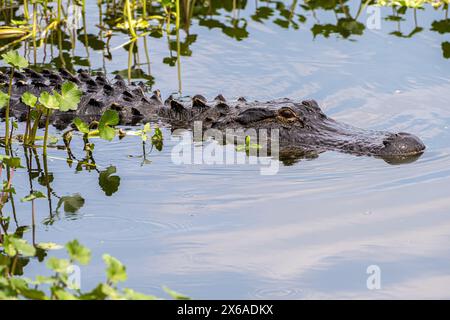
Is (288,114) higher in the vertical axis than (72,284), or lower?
lower

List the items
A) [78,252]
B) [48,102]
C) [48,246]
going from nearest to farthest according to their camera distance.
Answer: [78,252] → [48,246] → [48,102]

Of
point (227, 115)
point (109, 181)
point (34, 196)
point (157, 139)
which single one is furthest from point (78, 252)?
point (227, 115)

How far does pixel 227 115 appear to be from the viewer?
395 inches

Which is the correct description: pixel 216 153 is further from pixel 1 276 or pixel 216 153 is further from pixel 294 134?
pixel 1 276

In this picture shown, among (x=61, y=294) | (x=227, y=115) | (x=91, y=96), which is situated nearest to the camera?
(x=61, y=294)

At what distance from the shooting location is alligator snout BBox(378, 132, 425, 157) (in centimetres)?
896

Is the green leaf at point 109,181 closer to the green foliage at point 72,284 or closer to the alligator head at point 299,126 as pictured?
the alligator head at point 299,126

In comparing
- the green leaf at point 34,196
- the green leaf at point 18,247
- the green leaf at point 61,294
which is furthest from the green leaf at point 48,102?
the green leaf at point 61,294

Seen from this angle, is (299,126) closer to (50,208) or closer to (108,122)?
(108,122)

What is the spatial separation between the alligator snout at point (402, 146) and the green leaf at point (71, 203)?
2975mm

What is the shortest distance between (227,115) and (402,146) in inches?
77.1
